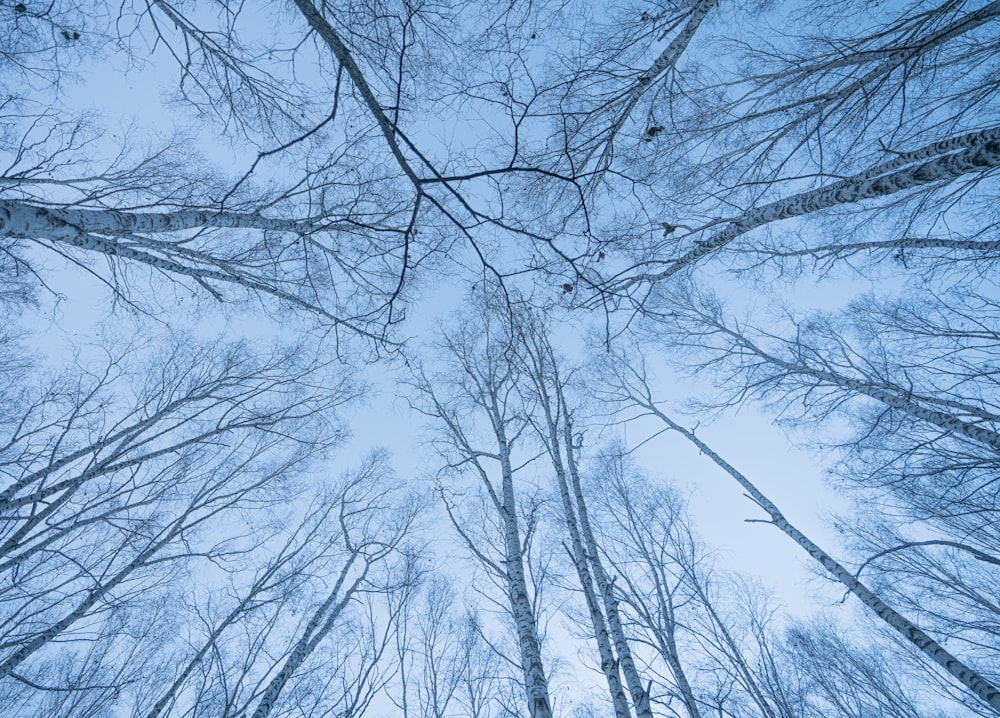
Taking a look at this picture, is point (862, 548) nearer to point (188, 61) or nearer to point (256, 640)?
point (256, 640)

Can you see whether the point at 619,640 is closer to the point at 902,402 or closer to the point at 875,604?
the point at 875,604

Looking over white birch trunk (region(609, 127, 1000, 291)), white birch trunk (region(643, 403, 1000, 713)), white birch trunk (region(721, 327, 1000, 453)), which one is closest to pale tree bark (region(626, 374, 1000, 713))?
white birch trunk (region(643, 403, 1000, 713))

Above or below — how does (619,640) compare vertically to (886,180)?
below

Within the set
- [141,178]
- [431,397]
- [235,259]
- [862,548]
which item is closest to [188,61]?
[235,259]

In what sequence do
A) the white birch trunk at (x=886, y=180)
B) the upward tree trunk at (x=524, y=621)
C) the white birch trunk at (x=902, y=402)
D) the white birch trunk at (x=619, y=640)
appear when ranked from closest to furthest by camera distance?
1. the white birch trunk at (x=886, y=180)
2. the upward tree trunk at (x=524, y=621)
3. the white birch trunk at (x=619, y=640)
4. the white birch trunk at (x=902, y=402)

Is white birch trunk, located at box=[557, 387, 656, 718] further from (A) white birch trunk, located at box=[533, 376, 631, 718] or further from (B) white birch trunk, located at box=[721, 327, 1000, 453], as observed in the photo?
(B) white birch trunk, located at box=[721, 327, 1000, 453]

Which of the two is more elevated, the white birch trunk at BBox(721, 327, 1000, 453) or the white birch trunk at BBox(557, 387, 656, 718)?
the white birch trunk at BBox(721, 327, 1000, 453)

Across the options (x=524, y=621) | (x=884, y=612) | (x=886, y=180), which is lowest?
(x=884, y=612)

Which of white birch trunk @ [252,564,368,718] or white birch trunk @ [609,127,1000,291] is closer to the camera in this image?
white birch trunk @ [609,127,1000,291]

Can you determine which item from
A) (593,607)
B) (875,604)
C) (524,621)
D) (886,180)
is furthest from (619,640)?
(886,180)

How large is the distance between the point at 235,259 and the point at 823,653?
17164mm

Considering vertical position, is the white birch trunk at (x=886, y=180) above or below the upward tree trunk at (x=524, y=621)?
above

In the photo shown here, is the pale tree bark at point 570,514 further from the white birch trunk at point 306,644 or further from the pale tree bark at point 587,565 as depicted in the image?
the white birch trunk at point 306,644

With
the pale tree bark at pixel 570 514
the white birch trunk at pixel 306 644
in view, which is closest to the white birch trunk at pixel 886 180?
the pale tree bark at pixel 570 514
